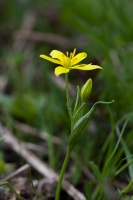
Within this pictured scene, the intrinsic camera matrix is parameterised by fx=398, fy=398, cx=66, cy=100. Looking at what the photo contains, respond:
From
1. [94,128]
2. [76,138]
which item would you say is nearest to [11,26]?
[94,128]

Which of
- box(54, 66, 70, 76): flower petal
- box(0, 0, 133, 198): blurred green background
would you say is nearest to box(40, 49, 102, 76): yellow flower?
box(54, 66, 70, 76): flower petal

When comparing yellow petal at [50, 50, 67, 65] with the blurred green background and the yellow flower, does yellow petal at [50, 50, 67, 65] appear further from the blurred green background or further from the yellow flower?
the blurred green background

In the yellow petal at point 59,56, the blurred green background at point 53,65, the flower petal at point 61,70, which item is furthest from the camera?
the blurred green background at point 53,65

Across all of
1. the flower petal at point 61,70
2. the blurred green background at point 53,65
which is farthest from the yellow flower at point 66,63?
the blurred green background at point 53,65

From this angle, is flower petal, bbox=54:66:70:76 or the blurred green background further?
the blurred green background

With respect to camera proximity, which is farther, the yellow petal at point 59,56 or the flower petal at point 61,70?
the yellow petal at point 59,56

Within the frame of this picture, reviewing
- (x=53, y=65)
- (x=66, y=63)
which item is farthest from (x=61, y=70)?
(x=53, y=65)

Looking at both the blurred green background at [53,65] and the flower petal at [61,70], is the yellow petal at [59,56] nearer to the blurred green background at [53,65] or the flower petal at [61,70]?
the flower petal at [61,70]

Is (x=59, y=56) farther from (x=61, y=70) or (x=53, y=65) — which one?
(x=53, y=65)
